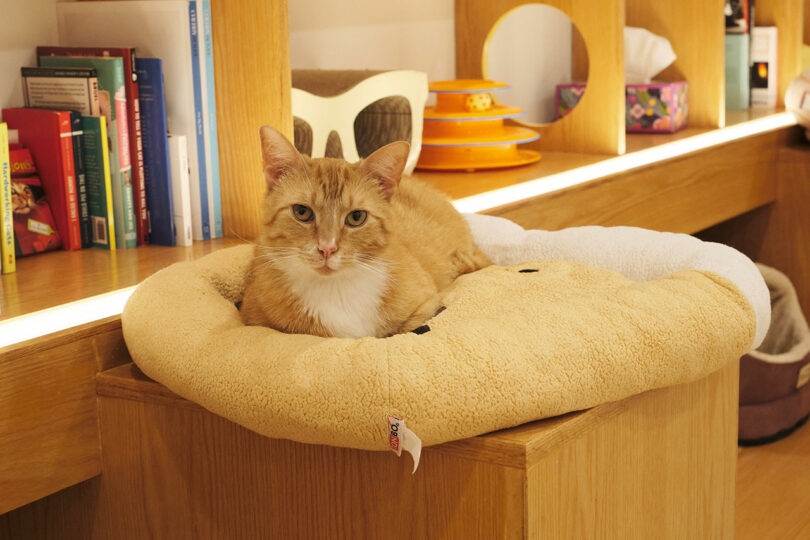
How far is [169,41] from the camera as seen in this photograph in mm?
1347

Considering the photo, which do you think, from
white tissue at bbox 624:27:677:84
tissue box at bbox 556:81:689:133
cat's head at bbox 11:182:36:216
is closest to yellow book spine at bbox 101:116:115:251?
cat's head at bbox 11:182:36:216

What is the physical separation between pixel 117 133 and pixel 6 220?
20 cm

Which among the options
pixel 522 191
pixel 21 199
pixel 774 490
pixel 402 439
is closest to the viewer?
pixel 402 439

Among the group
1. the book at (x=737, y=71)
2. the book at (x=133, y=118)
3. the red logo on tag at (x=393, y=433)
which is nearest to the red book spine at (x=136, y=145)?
the book at (x=133, y=118)

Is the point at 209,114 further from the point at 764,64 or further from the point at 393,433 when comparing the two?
the point at 764,64

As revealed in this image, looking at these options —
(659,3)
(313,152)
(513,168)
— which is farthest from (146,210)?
(659,3)

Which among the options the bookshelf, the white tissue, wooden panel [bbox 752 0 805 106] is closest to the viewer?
the bookshelf

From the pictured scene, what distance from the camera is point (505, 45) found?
8.18 feet

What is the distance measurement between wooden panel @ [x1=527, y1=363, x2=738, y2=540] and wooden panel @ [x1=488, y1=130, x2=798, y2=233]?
23.2 inches

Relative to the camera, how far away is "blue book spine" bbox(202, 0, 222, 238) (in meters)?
1.36

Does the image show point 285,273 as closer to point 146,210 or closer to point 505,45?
point 146,210

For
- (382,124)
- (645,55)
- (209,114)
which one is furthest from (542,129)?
(209,114)

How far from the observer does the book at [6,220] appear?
1189 millimetres

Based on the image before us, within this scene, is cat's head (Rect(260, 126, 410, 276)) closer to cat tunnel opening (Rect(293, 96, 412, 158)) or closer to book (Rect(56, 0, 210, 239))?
book (Rect(56, 0, 210, 239))
